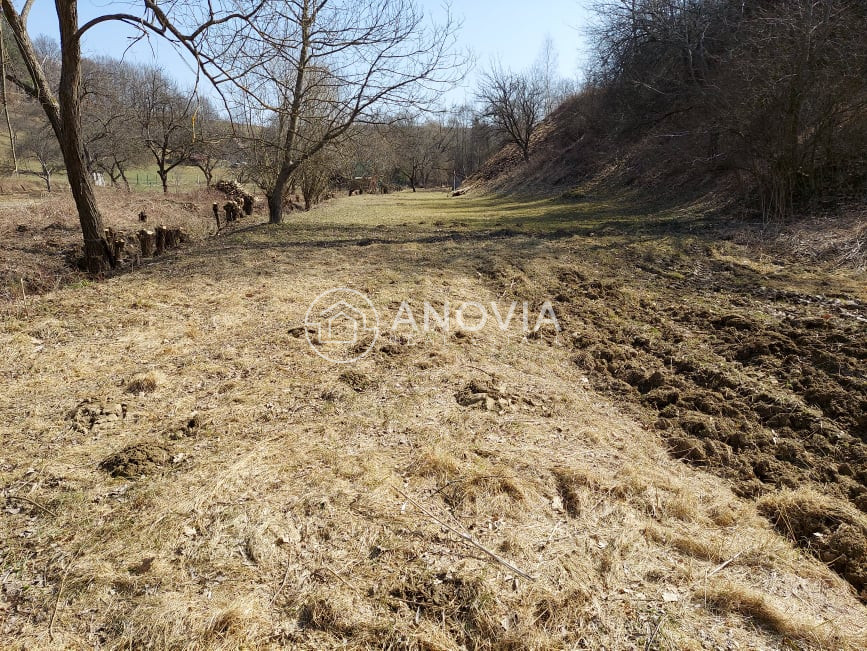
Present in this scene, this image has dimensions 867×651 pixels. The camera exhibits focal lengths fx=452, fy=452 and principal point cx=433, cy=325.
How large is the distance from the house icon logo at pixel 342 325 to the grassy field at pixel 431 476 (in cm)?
10

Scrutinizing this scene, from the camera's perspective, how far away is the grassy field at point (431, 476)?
1762mm

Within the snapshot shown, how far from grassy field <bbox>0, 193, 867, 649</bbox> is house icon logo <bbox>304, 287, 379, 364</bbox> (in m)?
0.10

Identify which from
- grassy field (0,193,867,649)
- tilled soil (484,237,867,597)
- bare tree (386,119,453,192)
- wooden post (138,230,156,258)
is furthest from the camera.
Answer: bare tree (386,119,453,192)

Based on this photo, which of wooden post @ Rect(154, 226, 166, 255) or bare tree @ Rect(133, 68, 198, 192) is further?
bare tree @ Rect(133, 68, 198, 192)

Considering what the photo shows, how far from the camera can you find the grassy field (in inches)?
69.4

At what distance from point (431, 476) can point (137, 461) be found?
5.34ft

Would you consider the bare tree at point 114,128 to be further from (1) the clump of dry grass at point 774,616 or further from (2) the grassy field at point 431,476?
(1) the clump of dry grass at point 774,616

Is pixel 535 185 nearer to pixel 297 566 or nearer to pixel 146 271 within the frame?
pixel 146 271

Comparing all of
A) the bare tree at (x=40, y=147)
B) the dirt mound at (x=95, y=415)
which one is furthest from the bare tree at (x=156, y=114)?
the dirt mound at (x=95, y=415)

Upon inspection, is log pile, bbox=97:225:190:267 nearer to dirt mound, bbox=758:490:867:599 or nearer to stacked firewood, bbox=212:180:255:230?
stacked firewood, bbox=212:180:255:230

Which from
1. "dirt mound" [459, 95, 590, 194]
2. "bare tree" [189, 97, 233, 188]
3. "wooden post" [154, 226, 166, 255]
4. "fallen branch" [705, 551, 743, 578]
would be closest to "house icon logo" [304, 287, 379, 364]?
"bare tree" [189, 97, 233, 188]

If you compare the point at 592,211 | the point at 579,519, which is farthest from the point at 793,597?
the point at 592,211

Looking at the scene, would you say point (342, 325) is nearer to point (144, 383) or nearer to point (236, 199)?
point (144, 383)

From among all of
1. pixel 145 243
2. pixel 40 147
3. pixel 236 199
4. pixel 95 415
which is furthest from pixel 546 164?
pixel 40 147
